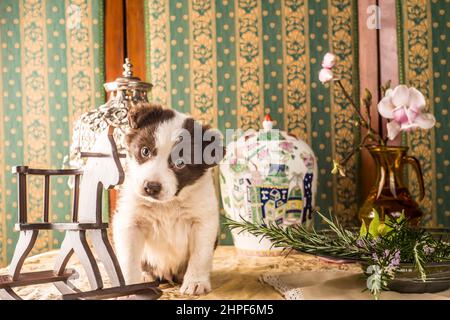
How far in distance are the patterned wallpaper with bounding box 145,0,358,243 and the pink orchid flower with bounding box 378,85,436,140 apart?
1.16 feet

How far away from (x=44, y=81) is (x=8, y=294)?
0.89 metres

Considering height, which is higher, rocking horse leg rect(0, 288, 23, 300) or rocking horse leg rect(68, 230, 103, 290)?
rocking horse leg rect(68, 230, 103, 290)

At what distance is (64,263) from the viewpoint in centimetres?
87

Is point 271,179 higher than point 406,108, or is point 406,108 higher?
point 406,108

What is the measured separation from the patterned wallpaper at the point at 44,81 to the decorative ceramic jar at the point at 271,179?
586 millimetres

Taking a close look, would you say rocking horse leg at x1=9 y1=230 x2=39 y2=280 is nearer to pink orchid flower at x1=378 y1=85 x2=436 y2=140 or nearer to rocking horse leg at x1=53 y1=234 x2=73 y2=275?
rocking horse leg at x1=53 y1=234 x2=73 y2=275

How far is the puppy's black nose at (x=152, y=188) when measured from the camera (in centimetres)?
76

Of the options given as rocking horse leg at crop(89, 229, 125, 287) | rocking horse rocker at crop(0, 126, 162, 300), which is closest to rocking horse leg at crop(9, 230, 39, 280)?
rocking horse rocker at crop(0, 126, 162, 300)

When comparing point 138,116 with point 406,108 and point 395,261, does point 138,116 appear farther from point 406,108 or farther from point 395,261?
point 406,108

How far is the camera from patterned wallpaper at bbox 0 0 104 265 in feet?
4.87

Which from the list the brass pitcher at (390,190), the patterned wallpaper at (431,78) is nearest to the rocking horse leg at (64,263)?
the brass pitcher at (390,190)

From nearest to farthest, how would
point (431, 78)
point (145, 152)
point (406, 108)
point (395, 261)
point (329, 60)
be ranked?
point (395, 261) < point (145, 152) < point (406, 108) < point (329, 60) < point (431, 78)

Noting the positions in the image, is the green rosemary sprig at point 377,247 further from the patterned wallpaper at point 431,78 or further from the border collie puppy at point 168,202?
the patterned wallpaper at point 431,78

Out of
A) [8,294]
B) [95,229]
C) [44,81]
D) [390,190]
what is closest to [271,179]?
[390,190]
